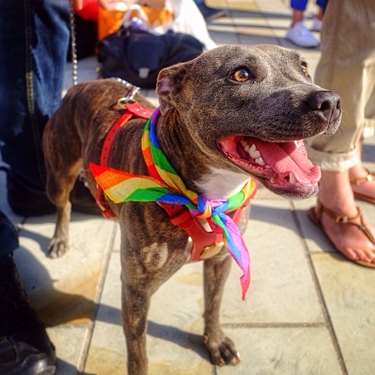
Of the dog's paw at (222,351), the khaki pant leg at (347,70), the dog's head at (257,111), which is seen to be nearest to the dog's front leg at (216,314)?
the dog's paw at (222,351)

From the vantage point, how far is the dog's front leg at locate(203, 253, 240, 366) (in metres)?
2.54

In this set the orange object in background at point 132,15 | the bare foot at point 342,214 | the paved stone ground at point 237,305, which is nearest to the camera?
the paved stone ground at point 237,305

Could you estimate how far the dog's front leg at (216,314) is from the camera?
8.32 feet

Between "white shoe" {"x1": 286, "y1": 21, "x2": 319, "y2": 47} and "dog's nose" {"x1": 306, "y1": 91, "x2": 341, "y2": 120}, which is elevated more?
"dog's nose" {"x1": 306, "y1": 91, "x2": 341, "y2": 120}

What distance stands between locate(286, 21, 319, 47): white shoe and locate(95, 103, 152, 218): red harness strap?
5.16m

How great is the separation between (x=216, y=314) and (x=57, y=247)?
1.37 m

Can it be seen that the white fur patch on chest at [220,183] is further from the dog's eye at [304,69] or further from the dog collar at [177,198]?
the dog's eye at [304,69]

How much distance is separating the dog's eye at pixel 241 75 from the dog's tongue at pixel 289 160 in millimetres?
258

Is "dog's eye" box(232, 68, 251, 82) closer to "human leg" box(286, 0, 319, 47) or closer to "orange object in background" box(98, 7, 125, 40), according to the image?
"orange object in background" box(98, 7, 125, 40)

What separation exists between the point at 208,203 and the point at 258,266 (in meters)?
1.31

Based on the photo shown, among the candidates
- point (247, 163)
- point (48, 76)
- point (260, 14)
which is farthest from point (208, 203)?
point (260, 14)

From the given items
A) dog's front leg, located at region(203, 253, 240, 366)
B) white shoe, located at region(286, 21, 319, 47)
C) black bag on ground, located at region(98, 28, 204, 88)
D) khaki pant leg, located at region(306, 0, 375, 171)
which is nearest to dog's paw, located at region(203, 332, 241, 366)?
dog's front leg, located at region(203, 253, 240, 366)

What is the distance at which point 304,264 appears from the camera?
3225mm

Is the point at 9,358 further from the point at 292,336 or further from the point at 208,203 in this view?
the point at 292,336
